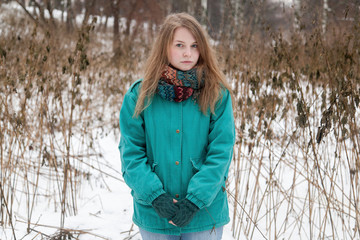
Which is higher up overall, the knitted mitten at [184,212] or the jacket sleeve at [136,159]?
the jacket sleeve at [136,159]

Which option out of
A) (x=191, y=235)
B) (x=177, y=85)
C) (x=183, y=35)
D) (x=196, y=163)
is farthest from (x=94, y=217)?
(x=183, y=35)

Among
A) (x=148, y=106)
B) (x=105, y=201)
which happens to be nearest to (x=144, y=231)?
(x=148, y=106)

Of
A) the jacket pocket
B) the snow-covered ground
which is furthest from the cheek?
the snow-covered ground

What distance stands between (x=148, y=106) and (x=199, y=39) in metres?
0.34

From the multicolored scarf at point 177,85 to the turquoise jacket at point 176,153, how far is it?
0.04m

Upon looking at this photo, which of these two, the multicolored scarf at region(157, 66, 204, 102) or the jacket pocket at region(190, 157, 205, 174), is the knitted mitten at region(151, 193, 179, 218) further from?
the multicolored scarf at region(157, 66, 204, 102)

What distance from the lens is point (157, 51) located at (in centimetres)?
139

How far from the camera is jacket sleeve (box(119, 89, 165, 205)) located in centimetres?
120

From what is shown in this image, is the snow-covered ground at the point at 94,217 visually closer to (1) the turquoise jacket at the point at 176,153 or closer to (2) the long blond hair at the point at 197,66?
(1) the turquoise jacket at the point at 176,153

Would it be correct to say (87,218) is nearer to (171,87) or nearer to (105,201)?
(105,201)

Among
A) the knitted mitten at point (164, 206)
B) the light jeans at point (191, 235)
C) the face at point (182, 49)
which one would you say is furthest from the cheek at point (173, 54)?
the light jeans at point (191, 235)

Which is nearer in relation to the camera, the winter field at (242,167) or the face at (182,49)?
the face at (182,49)

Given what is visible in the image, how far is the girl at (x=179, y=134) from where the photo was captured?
1.25 metres

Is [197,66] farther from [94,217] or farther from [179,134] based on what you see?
[94,217]
